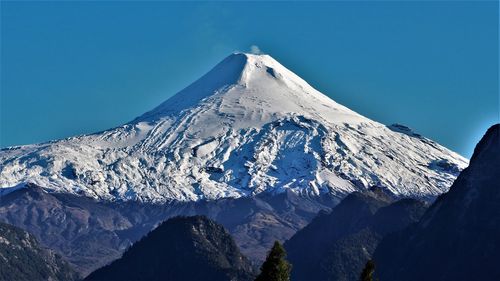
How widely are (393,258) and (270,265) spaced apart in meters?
110

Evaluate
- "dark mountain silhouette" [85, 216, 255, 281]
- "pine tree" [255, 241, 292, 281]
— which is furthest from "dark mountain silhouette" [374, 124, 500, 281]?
"pine tree" [255, 241, 292, 281]

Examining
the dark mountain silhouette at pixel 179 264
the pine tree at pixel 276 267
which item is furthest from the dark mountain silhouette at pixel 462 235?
the pine tree at pixel 276 267

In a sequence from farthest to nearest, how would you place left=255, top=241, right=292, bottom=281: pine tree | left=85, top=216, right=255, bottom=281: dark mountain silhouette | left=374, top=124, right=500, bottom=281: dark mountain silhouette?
left=85, top=216, right=255, bottom=281: dark mountain silhouette < left=374, top=124, right=500, bottom=281: dark mountain silhouette < left=255, top=241, right=292, bottom=281: pine tree

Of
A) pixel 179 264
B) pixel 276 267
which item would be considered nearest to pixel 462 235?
pixel 179 264

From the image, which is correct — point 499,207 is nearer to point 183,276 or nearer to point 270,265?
point 183,276

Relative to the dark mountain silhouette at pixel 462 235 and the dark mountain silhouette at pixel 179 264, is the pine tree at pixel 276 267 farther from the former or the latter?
the dark mountain silhouette at pixel 179 264

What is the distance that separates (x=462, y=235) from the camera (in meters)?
178

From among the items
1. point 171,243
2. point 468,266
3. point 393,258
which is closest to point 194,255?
point 171,243

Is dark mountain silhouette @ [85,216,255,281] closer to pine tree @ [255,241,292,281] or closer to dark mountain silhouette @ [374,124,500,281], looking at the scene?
dark mountain silhouette @ [374,124,500,281]

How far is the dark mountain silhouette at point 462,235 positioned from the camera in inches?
6740

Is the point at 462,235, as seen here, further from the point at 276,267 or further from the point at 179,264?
the point at 276,267

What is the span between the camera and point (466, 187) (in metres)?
182

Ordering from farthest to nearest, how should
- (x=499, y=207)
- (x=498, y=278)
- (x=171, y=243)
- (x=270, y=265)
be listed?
(x=171, y=243)
(x=499, y=207)
(x=498, y=278)
(x=270, y=265)

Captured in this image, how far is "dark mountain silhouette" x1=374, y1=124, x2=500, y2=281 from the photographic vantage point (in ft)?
562
